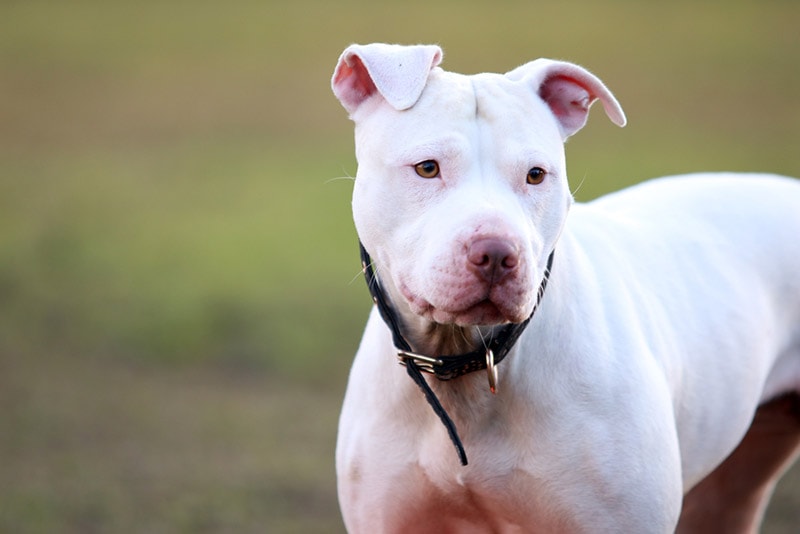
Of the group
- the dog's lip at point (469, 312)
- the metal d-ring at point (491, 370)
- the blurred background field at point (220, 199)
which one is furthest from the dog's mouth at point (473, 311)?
the blurred background field at point (220, 199)

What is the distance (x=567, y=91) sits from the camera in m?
3.18

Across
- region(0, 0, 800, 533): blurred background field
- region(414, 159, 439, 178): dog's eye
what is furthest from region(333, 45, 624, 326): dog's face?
region(0, 0, 800, 533): blurred background field

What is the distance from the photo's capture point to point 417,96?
2920 mm

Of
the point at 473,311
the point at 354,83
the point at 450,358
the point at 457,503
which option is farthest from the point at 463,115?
the point at 457,503

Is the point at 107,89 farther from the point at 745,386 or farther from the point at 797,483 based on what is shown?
the point at 745,386

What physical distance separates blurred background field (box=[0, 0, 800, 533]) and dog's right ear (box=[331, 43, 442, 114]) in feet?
10.3

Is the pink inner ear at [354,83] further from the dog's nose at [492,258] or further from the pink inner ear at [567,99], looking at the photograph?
the dog's nose at [492,258]

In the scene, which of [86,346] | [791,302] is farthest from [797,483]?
[86,346]

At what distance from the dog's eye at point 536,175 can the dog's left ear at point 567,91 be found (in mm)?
294

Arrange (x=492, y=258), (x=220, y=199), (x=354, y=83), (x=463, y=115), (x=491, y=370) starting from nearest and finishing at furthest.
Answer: (x=492, y=258) < (x=463, y=115) < (x=491, y=370) < (x=354, y=83) < (x=220, y=199)

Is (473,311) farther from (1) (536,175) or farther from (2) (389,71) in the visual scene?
(2) (389,71)

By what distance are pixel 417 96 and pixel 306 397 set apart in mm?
5410

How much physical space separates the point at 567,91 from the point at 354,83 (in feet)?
1.87

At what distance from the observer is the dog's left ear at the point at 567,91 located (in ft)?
10.3
